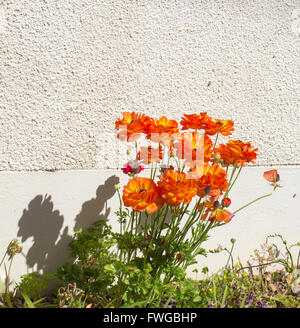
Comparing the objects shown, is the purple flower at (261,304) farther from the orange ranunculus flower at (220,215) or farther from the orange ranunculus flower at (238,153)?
the orange ranunculus flower at (238,153)

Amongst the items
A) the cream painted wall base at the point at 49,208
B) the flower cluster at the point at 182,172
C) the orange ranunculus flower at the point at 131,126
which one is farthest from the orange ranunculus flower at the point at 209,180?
the cream painted wall base at the point at 49,208

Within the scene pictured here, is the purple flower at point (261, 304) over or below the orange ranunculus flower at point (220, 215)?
below

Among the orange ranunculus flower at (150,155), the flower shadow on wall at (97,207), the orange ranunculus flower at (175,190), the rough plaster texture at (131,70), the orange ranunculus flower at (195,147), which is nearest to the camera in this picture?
the orange ranunculus flower at (175,190)

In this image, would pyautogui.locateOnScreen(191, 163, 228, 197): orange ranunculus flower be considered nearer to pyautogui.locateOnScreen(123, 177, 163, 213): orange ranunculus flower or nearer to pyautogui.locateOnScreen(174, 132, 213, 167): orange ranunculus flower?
pyautogui.locateOnScreen(174, 132, 213, 167): orange ranunculus flower

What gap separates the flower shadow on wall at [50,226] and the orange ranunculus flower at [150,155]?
45cm

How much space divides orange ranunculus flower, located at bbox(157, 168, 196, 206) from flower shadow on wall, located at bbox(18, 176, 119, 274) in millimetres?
714

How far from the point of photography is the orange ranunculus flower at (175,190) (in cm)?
139

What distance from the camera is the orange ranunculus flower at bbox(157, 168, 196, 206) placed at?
1.39m

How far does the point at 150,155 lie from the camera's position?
1650mm

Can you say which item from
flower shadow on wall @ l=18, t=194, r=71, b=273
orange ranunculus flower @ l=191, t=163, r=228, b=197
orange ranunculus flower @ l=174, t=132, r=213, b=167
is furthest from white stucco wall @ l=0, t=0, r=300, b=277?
orange ranunculus flower @ l=191, t=163, r=228, b=197

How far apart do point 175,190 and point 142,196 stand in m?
0.15

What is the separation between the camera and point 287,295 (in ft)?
7.36
